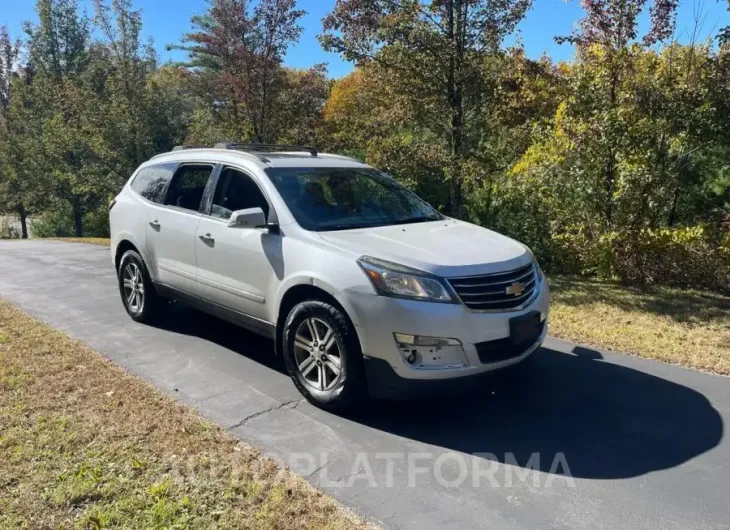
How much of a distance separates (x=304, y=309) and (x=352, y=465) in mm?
1165

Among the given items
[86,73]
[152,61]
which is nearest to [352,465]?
[152,61]

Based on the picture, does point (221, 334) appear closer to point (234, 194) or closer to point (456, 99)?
point (234, 194)

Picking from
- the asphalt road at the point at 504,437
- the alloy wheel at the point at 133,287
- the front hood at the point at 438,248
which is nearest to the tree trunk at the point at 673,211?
the asphalt road at the point at 504,437

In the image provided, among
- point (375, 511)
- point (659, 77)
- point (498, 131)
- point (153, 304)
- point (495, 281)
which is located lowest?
point (375, 511)

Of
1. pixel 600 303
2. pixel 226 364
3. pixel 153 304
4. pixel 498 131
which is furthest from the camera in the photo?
pixel 498 131

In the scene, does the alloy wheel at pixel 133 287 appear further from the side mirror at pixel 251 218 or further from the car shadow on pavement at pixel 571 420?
the side mirror at pixel 251 218

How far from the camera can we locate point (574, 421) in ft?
13.0

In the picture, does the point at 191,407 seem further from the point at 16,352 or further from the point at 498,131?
the point at 498,131

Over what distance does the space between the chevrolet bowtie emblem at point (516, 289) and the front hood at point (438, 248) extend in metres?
0.13

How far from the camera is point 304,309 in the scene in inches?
161

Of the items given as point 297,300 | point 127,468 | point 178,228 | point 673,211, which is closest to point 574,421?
point 297,300

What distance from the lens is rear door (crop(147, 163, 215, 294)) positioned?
5320 mm

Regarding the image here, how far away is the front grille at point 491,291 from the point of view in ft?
12.2

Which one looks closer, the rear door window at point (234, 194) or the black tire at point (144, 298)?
the rear door window at point (234, 194)
